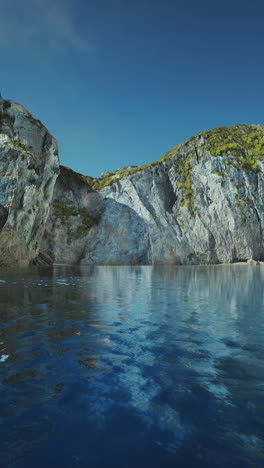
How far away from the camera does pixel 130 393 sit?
5906mm

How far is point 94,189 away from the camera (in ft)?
289

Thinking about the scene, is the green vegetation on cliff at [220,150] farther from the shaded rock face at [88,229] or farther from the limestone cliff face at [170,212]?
the shaded rock face at [88,229]

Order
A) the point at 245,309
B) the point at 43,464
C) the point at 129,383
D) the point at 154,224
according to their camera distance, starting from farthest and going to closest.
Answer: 1. the point at 154,224
2. the point at 245,309
3. the point at 129,383
4. the point at 43,464

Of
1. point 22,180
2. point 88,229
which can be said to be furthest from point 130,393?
point 88,229

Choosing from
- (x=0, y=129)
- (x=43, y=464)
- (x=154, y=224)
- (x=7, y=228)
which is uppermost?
(x=0, y=129)

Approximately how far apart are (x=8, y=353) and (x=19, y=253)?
39302 mm

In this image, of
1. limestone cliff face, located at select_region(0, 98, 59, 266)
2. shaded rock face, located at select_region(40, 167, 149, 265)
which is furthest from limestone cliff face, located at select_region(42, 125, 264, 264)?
limestone cliff face, located at select_region(0, 98, 59, 266)

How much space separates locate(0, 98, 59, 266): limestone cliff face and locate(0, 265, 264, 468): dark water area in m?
33.0

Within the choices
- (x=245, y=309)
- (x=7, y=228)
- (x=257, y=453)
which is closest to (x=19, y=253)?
(x=7, y=228)

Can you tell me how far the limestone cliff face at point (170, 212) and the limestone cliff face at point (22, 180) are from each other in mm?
26783

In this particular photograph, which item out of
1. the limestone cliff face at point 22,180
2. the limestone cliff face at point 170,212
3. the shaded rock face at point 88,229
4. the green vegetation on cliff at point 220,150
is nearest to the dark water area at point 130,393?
the limestone cliff face at point 22,180

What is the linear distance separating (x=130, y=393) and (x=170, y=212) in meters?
82.5

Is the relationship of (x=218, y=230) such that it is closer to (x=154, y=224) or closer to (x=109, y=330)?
(x=154, y=224)

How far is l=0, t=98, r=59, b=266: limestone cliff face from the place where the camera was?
4197cm
